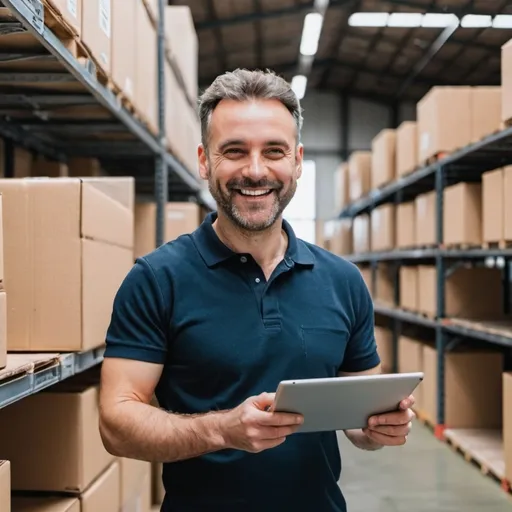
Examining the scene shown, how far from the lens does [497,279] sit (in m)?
6.12

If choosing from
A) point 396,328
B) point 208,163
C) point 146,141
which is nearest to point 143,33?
point 146,141

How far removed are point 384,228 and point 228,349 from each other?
7104 millimetres

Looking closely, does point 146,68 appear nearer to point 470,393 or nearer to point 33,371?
point 33,371

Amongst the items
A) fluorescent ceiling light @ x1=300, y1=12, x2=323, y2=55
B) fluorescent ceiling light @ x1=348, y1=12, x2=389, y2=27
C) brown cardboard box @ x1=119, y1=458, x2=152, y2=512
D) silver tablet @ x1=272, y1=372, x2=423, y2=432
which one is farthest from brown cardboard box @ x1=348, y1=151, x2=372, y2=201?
silver tablet @ x1=272, y1=372, x2=423, y2=432

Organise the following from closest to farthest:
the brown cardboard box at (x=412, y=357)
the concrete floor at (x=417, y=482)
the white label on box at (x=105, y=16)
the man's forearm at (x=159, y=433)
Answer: the man's forearm at (x=159, y=433)
the white label on box at (x=105, y=16)
the concrete floor at (x=417, y=482)
the brown cardboard box at (x=412, y=357)

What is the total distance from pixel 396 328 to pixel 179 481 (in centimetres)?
785

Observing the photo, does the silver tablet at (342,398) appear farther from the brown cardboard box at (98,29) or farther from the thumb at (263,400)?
the brown cardboard box at (98,29)

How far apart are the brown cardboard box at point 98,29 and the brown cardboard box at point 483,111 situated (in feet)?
12.4

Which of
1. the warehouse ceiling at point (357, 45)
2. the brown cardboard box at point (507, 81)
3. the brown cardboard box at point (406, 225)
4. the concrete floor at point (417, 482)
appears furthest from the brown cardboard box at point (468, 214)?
the warehouse ceiling at point (357, 45)

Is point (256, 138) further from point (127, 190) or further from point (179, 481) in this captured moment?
point (127, 190)

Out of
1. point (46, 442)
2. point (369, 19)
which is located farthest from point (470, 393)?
point (369, 19)

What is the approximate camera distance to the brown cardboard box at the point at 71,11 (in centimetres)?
230

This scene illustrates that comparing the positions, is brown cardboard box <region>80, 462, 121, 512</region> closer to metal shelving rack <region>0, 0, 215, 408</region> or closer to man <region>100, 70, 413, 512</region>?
metal shelving rack <region>0, 0, 215, 408</region>

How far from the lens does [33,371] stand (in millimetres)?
2094
